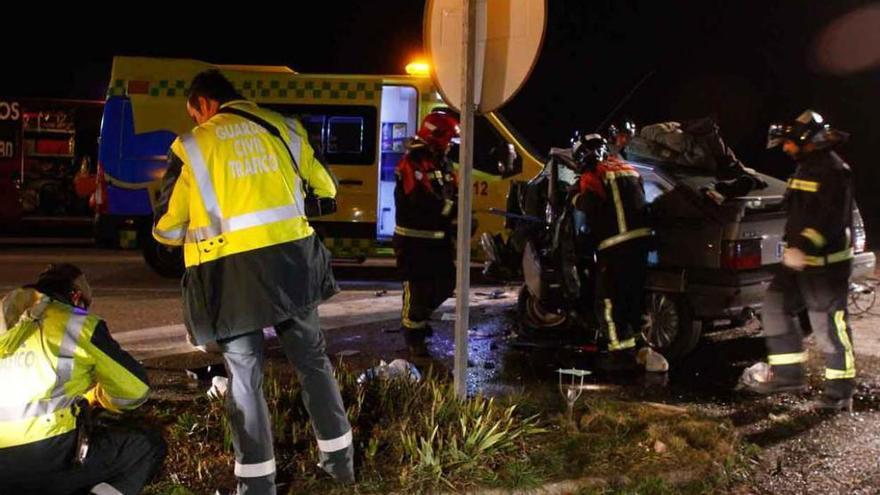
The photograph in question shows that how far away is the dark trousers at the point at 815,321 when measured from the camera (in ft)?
17.6

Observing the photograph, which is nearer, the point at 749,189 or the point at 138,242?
the point at 749,189

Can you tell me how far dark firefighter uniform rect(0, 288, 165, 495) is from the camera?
10.1 ft

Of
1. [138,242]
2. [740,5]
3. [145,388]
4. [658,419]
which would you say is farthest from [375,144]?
[740,5]

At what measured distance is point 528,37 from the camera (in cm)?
420

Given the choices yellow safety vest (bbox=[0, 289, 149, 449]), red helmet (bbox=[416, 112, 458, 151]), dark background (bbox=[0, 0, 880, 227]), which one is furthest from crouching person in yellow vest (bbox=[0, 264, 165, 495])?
dark background (bbox=[0, 0, 880, 227])

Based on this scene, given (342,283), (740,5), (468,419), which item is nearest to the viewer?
(468,419)

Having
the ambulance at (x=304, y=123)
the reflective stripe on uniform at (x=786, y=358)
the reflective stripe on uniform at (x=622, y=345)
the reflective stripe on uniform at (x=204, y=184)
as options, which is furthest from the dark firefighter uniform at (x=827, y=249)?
the ambulance at (x=304, y=123)

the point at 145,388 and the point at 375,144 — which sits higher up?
the point at 375,144

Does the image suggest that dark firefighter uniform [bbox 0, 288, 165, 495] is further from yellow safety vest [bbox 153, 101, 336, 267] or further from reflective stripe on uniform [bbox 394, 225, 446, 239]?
reflective stripe on uniform [bbox 394, 225, 446, 239]

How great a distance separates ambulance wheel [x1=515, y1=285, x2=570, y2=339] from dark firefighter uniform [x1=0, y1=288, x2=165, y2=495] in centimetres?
440

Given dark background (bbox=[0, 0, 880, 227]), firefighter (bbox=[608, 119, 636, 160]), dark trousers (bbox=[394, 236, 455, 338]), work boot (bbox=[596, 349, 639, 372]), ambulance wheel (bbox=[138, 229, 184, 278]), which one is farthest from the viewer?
dark background (bbox=[0, 0, 880, 227])

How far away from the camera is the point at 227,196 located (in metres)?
3.51

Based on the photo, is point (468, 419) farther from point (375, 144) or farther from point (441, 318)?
point (375, 144)

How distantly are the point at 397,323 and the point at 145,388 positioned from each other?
16.4ft
